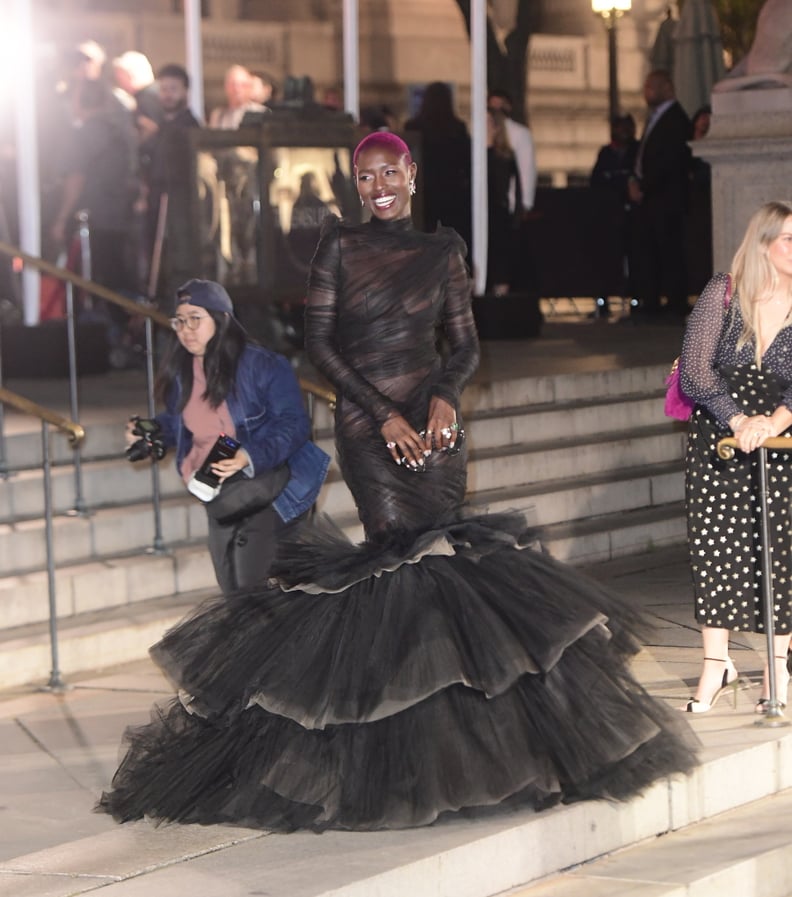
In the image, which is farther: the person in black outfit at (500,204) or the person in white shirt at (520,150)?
the person in white shirt at (520,150)

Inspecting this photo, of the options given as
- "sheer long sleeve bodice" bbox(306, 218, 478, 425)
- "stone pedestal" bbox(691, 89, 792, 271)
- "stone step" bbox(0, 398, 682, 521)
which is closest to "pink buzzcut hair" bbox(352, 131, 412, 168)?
"sheer long sleeve bodice" bbox(306, 218, 478, 425)

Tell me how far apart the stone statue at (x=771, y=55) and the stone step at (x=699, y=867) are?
7.73 m

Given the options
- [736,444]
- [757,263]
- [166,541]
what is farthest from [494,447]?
[736,444]

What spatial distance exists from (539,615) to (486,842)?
74cm

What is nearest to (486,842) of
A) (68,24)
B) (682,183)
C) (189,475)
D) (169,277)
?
(189,475)

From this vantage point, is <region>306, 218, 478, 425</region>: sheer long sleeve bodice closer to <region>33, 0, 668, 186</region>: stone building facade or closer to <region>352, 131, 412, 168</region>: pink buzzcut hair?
<region>352, 131, 412, 168</region>: pink buzzcut hair

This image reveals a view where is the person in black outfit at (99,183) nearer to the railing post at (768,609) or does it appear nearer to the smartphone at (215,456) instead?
the smartphone at (215,456)

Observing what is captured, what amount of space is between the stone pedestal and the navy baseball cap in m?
6.53

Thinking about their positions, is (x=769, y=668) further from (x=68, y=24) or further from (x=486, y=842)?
(x=68, y=24)

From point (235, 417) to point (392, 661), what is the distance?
1.96m

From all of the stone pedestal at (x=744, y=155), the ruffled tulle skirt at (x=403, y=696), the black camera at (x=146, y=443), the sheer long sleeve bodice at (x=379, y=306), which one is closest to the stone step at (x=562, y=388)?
the stone pedestal at (x=744, y=155)

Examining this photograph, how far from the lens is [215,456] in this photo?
7598mm

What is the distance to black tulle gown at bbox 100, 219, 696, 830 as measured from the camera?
6020mm

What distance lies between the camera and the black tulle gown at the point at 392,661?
602 centimetres
